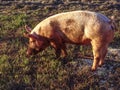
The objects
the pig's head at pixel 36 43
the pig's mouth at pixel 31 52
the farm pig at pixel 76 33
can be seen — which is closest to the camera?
the farm pig at pixel 76 33

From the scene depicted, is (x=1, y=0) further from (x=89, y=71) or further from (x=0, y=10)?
(x=89, y=71)

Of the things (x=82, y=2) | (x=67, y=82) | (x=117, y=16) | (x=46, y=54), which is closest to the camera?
(x=67, y=82)

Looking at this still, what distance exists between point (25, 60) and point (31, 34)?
618 millimetres

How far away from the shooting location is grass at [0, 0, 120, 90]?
744 centimetres

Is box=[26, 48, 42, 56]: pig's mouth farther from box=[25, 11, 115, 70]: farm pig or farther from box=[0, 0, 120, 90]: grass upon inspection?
box=[0, 0, 120, 90]: grass

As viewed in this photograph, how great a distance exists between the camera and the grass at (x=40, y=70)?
7.44 metres

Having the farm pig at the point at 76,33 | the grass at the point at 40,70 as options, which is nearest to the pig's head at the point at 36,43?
the farm pig at the point at 76,33

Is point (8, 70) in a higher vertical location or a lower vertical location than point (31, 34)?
lower

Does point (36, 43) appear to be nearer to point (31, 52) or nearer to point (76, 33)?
point (31, 52)

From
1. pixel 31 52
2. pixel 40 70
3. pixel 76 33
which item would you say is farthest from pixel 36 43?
pixel 76 33

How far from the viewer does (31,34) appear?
8.05m

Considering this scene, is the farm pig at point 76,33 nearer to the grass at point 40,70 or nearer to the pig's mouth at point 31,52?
the pig's mouth at point 31,52

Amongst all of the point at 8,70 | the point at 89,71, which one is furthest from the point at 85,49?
the point at 8,70

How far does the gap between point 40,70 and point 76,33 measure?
111cm
